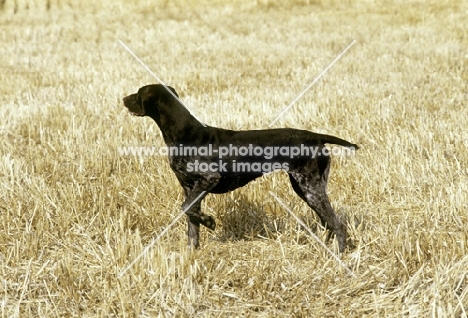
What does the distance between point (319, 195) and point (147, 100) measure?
1.33 m

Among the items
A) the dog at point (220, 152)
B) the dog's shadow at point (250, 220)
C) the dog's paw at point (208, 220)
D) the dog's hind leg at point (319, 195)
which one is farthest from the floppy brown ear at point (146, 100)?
the dog's shadow at point (250, 220)

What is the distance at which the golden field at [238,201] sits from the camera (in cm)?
329

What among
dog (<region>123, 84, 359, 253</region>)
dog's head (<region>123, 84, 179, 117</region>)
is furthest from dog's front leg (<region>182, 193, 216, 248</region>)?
dog's head (<region>123, 84, 179, 117</region>)

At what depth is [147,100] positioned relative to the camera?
3.67 m

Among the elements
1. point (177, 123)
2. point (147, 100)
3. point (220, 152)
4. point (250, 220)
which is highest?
point (147, 100)

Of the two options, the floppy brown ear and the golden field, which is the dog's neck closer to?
the floppy brown ear

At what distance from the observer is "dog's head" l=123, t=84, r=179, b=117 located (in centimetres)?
367

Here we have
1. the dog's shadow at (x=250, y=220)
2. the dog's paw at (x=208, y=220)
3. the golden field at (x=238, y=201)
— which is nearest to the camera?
the golden field at (x=238, y=201)

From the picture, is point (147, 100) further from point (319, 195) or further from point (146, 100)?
point (319, 195)

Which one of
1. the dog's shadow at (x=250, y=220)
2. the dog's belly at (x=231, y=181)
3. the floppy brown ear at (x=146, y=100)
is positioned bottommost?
the dog's shadow at (x=250, y=220)

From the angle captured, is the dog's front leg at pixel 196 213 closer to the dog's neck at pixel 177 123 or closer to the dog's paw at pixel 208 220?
the dog's paw at pixel 208 220

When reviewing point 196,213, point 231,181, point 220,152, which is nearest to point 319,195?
point 231,181

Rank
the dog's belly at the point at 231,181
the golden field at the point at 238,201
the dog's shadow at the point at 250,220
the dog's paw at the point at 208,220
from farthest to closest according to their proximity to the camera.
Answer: the dog's shadow at the point at 250,220 → the dog's belly at the point at 231,181 → the dog's paw at the point at 208,220 → the golden field at the point at 238,201

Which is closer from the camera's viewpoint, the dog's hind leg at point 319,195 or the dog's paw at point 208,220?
the dog's paw at point 208,220
